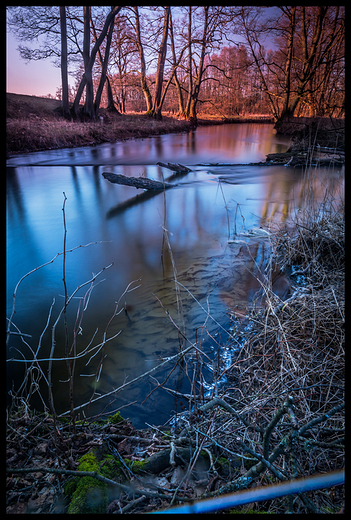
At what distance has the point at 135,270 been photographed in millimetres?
3547

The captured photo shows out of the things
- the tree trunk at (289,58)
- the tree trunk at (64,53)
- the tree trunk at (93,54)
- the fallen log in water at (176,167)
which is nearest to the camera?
the fallen log in water at (176,167)

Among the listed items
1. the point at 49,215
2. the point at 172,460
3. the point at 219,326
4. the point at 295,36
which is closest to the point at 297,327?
the point at 219,326

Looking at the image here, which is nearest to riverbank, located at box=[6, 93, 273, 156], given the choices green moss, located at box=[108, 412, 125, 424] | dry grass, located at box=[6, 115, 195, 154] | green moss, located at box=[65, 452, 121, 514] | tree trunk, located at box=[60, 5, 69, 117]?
dry grass, located at box=[6, 115, 195, 154]

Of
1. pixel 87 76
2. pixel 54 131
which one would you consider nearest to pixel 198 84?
pixel 87 76

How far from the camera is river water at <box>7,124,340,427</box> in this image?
2010 mm

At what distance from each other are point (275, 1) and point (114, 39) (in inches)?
1141

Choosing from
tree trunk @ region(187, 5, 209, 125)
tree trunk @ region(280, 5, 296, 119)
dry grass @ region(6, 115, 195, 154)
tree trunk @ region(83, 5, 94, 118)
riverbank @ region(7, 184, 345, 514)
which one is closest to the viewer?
riverbank @ region(7, 184, 345, 514)

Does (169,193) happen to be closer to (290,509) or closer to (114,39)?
(290,509)

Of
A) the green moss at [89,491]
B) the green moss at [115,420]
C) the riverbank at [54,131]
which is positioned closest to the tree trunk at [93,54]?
the riverbank at [54,131]

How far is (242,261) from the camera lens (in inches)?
145

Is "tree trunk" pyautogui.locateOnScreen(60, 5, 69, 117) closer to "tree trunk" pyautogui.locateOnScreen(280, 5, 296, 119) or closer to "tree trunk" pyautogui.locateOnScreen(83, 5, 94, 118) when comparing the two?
"tree trunk" pyautogui.locateOnScreen(83, 5, 94, 118)

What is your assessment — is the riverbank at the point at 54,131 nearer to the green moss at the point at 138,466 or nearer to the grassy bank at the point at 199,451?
the grassy bank at the point at 199,451

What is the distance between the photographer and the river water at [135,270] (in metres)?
2.01

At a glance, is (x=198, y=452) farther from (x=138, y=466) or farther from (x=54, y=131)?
(x=54, y=131)
